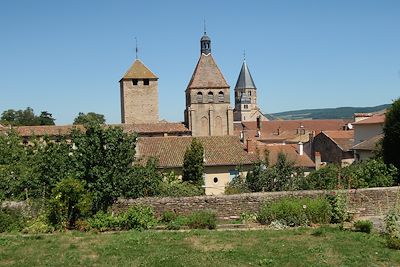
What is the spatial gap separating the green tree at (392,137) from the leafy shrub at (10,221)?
1747cm

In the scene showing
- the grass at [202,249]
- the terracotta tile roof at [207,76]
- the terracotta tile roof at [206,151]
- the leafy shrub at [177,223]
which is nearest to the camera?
the grass at [202,249]

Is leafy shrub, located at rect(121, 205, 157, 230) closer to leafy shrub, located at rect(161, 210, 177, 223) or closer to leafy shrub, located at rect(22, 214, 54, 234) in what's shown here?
leafy shrub, located at rect(161, 210, 177, 223)

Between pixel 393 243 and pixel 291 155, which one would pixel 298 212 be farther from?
pixel 291 155

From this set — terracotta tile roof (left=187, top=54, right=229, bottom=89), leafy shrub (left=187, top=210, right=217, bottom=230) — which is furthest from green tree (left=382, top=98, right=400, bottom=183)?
terracotta tile roof (left=187, top=54, right=229, bottom=89)

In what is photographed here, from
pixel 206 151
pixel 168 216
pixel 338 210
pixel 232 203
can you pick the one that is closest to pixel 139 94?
pixel 206 151

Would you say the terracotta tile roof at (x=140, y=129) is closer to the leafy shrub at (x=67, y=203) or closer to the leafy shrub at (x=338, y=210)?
the leafy shrub at (x=67, y=203)

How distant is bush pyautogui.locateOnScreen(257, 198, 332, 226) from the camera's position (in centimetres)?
1407

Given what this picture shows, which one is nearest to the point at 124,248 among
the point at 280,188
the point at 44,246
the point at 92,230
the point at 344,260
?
the point at 44,246

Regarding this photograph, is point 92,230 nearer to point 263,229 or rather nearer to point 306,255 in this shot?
point 263,229

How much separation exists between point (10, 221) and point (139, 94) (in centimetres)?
5639

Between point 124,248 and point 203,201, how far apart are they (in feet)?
16.0

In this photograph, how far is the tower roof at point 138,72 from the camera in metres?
69.9

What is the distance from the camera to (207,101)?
218 feet

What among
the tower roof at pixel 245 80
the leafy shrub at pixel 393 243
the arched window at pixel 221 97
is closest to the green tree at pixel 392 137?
the leafy shrub at pixel 393 243
